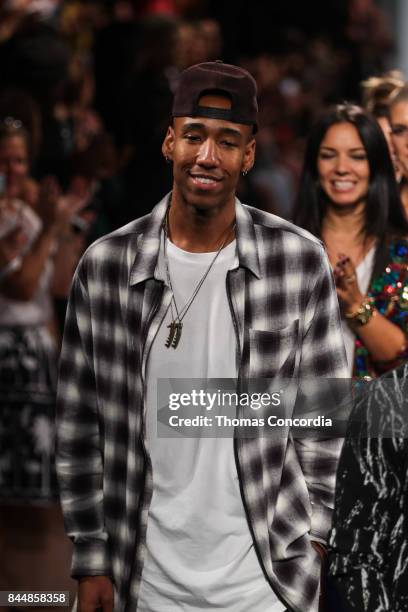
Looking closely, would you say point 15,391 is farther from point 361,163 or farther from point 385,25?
point 385,25

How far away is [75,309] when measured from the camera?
3.21 m

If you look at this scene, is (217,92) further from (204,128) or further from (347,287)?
(347,287)

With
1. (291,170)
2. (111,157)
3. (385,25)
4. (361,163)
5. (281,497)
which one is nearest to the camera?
(281,497)

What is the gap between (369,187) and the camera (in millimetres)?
4219

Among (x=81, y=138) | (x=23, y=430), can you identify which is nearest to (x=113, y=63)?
(x=81, y=138)

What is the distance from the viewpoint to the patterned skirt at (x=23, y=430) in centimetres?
555

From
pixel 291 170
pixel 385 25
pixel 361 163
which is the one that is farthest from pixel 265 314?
pixel 385 25

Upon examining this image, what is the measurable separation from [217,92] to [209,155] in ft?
0.43

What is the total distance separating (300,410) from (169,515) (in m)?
0.36

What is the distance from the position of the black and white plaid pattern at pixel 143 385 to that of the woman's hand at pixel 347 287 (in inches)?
28.8

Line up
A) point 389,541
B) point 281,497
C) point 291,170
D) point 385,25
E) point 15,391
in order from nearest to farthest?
point 389,541 < point 281,497 < point 15,391 < point 291,170 < point 385,25

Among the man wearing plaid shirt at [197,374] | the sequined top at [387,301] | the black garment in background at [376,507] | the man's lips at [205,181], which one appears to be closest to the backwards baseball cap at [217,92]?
the man wearing plaid shirt at [197,374]

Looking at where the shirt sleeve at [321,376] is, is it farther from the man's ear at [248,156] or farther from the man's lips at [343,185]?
the man's lips at [343,185]

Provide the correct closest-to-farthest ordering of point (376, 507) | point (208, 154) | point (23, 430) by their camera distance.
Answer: point (376, 507) → point (208, 154) → point (23, 430)
